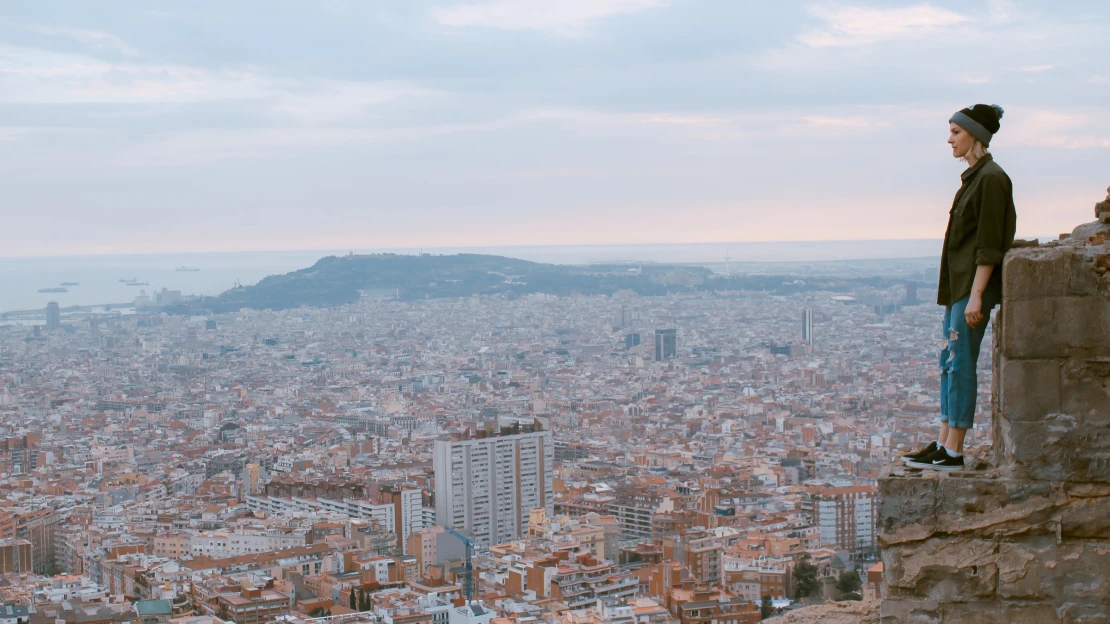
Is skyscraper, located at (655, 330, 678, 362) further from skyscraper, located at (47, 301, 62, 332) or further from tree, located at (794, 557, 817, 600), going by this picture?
tree, located at (794, 557, 817, 600)

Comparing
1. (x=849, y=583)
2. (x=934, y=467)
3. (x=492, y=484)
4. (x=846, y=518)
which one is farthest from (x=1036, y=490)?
(x=492, y=484)

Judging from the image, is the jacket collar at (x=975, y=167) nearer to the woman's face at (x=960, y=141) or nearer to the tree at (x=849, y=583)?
the woman's face at (x=960, y=141)

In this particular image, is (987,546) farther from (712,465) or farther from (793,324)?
(793,324)

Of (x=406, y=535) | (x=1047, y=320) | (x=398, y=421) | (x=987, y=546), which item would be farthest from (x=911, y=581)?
(x=398, y=421)

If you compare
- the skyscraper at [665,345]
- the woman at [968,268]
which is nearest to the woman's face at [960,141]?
the woman at [968,268]

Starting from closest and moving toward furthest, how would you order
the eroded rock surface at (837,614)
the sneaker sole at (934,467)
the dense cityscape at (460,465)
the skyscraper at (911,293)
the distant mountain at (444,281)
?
the sneaker sole at (934,467) → the eroded rock surface at (837,614) → the dense cityscape at (460,465) → the skyscraper at (911,293) → the distant mountain at (444,281)

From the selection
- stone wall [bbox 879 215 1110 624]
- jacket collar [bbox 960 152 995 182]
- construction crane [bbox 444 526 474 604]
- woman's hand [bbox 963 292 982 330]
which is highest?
jacket collar [bbox 960 152 995 182]

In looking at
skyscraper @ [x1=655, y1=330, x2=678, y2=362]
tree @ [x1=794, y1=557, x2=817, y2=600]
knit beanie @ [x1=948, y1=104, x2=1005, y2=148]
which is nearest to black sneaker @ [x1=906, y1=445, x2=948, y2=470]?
knit beanie @ [x1=948, y1=104, x2=1005, y2=148]

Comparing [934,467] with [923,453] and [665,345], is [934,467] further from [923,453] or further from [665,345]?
[665,345]
